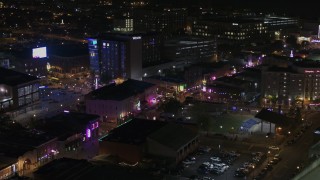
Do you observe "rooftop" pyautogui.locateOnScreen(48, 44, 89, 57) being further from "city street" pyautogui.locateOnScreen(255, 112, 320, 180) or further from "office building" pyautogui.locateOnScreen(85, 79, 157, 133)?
"city street" pyautogui.locateOnScreen(255, 112, 320, 180)

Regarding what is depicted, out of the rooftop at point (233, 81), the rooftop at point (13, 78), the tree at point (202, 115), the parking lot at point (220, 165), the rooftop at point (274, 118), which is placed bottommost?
the parking lot at point (220, 165)

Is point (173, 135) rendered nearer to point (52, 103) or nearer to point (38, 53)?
point (52, 103)

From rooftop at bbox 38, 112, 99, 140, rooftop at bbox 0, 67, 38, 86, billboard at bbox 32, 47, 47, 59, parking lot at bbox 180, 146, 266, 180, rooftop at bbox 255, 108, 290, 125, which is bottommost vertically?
parking lot at bbox 180, 146, 266, 180

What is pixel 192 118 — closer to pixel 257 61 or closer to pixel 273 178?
pixel 273 178

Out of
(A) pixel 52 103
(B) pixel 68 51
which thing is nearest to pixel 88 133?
(A) pixel 52 103

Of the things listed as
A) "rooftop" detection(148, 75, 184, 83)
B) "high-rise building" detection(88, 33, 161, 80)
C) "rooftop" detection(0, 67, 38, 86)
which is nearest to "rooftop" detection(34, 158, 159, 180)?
"rooftop" detection(0, 67, 38, 86)

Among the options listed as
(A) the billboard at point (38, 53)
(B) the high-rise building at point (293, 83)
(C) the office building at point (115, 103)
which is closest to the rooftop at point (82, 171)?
(C) the office building at point (115, 103)

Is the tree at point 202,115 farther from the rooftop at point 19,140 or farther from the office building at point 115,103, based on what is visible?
the rooftop at point 19,140

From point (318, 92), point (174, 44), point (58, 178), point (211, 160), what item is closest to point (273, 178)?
point (211, 160)
